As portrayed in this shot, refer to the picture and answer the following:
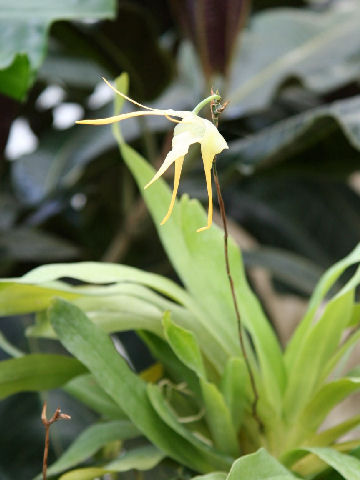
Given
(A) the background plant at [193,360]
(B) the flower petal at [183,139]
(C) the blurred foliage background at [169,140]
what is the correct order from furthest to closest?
(C) the blurred foliage background at [169,140] < (A) the background plant at [193,360] < (B) the flower petal at [183,139]

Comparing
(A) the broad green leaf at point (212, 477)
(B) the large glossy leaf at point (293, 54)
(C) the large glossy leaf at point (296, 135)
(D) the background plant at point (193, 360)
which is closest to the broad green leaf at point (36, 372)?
(D) the background plant at point (193, 360)

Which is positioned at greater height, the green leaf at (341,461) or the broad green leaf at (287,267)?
the broad green leaf at (287,267)

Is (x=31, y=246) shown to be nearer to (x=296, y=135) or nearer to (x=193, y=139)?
(x=296, y=135)

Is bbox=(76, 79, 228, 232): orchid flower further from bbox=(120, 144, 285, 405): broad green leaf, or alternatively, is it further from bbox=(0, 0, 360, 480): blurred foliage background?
bbox=(0, 0, 360, 480): blurred foliage background

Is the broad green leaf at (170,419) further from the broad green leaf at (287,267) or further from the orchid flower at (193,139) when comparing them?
the broad green leaf at (287,267)

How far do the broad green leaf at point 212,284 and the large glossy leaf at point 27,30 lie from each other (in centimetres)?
11

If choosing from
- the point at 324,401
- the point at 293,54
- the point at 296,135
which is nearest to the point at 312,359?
the point at 324,401

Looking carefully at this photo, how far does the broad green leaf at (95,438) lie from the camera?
387 millimetres

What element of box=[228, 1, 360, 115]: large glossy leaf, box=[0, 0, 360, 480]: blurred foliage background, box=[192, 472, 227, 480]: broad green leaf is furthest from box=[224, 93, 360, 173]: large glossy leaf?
box=[192, 472, 227, 480]: broad green leaf

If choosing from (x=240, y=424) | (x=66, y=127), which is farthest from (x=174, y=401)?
(x=66, y=127)

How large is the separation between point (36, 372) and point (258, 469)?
5.6 inches

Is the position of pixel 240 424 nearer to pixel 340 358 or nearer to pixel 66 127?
Answer: pixel 340 358

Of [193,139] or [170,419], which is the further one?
[170,419]

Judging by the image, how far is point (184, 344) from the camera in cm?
35
